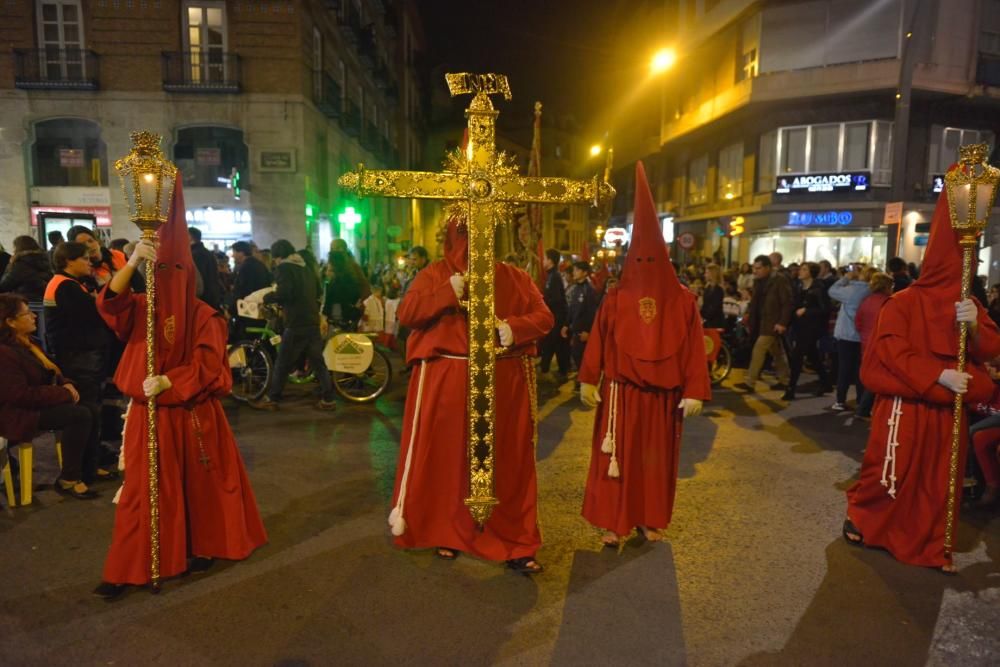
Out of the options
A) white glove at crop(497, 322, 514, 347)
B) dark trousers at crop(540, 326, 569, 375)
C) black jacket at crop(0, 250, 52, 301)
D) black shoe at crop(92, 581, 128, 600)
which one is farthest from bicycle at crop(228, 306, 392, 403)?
white glove at crop(497, 322, 514, 347)

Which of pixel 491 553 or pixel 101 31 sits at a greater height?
pixel 101 31

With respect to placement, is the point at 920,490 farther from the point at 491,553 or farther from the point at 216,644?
the point at 216,644

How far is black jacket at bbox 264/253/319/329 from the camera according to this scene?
7949mm

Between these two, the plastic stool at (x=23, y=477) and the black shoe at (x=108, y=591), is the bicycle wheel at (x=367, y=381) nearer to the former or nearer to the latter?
the plastic stool at (x=23, y=477)

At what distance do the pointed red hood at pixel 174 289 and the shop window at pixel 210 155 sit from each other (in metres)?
18.1

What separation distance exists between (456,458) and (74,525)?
2.85 m

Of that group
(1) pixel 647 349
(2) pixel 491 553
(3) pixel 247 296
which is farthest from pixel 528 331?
(3) pixel 247 296

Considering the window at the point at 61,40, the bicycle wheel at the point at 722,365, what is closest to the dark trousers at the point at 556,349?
the bicycle wheel at the point at 722,365

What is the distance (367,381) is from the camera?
894 cm

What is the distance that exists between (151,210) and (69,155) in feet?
67.8

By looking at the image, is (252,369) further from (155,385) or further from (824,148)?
(824,148)

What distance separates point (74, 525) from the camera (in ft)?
15.7

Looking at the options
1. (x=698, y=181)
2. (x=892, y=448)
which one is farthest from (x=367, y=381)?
(x=698, y=181)

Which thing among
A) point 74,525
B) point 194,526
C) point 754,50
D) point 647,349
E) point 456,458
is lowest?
point 74,525
